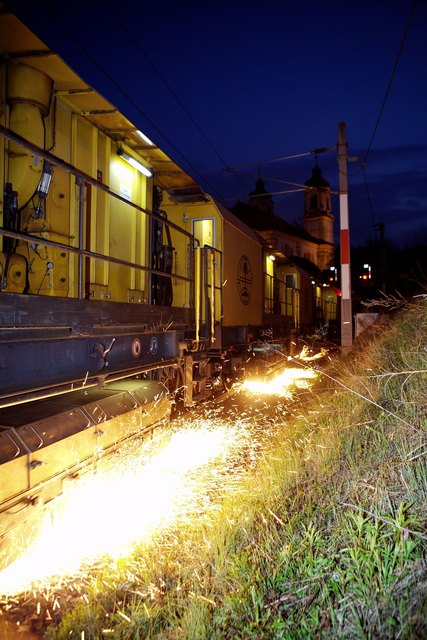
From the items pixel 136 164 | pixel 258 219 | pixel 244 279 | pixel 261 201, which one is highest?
pixel 261 201

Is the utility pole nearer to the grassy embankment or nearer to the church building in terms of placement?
the church building

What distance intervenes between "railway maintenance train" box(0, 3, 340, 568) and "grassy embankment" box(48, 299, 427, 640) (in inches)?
37.1

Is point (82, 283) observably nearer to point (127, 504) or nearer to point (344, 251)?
point (127, 504)

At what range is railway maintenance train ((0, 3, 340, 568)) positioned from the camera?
115 inches

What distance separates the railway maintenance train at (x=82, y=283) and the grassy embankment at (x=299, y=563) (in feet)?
3.09

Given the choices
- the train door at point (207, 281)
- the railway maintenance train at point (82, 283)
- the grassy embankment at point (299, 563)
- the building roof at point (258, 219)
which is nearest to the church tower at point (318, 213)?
the building roof at point (258, 219)

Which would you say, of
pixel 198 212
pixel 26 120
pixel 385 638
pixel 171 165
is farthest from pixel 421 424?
pixel 198 212

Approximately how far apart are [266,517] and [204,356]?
404 cm

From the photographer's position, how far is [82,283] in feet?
11.8

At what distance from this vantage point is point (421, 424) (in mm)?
3484

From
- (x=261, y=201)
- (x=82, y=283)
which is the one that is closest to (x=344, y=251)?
(x=82, y=283)

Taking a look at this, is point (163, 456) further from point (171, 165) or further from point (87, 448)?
point (171, 165)

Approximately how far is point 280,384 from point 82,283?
806 centimetres

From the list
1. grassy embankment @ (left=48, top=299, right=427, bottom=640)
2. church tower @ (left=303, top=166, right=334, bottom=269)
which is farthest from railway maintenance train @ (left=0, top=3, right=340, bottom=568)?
church tower @ (left=303, top=166, right=334, bottom=269)
